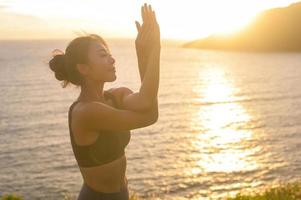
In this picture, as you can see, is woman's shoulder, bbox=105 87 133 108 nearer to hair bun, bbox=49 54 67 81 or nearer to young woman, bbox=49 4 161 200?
young woman, bbox=49 4 161 200

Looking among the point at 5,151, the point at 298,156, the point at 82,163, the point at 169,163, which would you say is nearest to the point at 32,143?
the point at 5,151

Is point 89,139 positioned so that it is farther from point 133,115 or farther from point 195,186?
point 195,186

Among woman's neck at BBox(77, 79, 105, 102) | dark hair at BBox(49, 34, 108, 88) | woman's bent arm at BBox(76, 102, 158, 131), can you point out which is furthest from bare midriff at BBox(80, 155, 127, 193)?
dark hair at BBox(49, 34, 108, 88)

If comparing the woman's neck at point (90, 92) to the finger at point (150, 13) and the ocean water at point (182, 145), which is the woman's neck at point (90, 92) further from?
the ocean water at point (182, 145)

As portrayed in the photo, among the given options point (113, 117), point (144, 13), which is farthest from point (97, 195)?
point (144, 13)

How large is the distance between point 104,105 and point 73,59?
44 centimetres

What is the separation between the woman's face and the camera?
347cm

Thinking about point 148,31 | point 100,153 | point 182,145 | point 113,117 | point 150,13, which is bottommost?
point 182,145

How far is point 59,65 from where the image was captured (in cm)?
355

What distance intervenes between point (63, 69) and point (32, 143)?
1994 inches

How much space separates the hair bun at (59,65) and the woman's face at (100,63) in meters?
0.22

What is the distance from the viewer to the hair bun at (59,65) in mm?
3545

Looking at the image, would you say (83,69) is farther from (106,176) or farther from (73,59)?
(106,176)

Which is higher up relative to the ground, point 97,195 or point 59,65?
point 59,65
